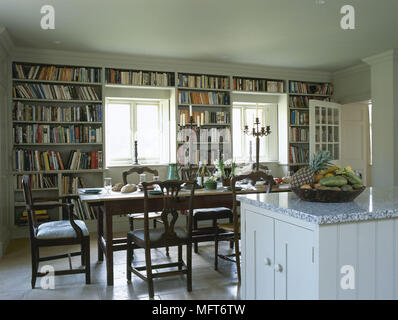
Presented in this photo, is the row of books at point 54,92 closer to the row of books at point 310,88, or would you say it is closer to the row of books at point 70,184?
the row of books at point 70,184

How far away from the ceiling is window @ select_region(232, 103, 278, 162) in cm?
115

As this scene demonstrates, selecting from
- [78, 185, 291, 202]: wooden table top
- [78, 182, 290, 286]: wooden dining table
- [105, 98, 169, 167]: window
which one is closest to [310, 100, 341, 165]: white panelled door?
[105, 98, 169, 167]: window

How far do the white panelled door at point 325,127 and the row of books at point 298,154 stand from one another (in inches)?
12.9

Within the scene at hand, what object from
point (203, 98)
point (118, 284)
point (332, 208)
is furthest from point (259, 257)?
point (203, 98)

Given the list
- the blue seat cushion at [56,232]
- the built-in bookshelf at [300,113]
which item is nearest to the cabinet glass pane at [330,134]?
the built-in bookshelf at [300,113]

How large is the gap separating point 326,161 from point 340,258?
60 centimetres

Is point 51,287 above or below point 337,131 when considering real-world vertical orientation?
below

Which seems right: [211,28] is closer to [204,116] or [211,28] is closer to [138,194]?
[204,116]

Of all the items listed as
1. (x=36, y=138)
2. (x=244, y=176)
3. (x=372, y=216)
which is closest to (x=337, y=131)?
(x=244, y=176)

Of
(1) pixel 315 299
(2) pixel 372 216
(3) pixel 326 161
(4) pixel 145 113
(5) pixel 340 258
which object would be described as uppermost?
(4) pixel 145 113

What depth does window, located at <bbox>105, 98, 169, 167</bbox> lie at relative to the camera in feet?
19.1

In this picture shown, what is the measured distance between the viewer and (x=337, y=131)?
6555mm
